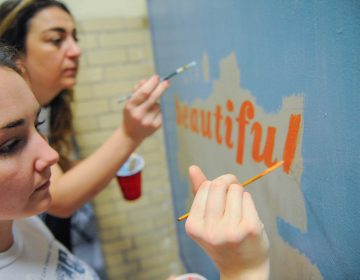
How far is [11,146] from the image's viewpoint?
22.4 inches

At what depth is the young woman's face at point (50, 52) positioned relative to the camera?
3.44 feet

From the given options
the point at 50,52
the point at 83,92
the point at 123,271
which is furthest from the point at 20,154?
the point at 123,271

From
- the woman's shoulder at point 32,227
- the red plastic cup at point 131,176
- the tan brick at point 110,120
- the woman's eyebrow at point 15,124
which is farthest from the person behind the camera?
the tan brick at point 110,120

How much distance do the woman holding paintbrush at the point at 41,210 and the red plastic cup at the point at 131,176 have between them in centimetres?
39

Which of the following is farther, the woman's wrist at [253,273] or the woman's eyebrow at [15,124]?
the woman's eyebrow at [15,124]

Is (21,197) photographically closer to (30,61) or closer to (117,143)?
(117,143)

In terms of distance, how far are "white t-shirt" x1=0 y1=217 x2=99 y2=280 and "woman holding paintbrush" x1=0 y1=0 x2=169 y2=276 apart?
0.15 metres

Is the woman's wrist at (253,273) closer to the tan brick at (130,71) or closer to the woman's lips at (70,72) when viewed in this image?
the woman's lips at (70,72)

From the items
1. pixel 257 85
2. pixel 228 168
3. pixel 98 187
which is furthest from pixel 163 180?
pixel 257 85

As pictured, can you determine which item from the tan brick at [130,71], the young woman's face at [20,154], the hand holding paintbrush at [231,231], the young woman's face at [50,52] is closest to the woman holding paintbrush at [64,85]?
the young woman's face at [50,52]

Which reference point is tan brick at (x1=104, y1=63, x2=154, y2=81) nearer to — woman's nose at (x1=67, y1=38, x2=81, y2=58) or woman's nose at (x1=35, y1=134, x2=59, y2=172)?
woman's nose at (x1=67, y1=38, x2=81, y2=58)

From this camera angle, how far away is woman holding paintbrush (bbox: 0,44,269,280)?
1.35ft

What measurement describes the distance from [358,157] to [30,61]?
3.44 feet

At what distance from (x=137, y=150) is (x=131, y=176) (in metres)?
0.54
